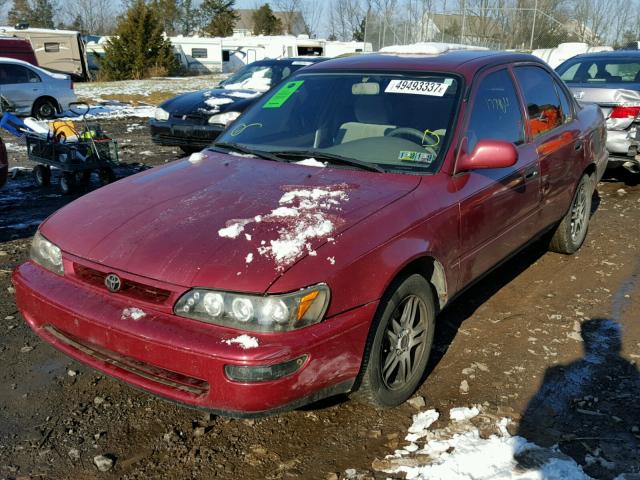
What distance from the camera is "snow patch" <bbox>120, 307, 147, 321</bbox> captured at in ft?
8.28

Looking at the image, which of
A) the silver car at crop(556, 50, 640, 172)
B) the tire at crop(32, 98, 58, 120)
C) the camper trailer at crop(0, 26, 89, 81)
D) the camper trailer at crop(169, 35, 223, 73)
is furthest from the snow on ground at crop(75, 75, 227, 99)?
the silver car at crop(556, 50, 640, 172)

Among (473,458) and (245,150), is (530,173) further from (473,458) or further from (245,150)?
(473,458)

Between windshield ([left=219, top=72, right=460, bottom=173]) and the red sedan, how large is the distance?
0.01 meters

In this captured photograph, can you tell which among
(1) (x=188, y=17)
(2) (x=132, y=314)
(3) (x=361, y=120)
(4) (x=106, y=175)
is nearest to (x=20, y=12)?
(1) (x=188, y=17)

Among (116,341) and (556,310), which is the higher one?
(116,341)

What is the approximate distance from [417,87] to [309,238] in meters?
1.56

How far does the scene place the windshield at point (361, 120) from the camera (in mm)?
3473

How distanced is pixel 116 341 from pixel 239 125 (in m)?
2.03

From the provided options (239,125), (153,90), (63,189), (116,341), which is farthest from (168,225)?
(153,90)

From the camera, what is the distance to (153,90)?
23641 millimetres

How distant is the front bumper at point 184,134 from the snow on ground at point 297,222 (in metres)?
6.23

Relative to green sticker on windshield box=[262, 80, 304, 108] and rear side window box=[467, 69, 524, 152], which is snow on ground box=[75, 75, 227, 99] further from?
rear side window box=[467, 69, 524, 152]

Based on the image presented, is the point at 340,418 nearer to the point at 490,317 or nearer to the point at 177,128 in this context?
the point at 490,317

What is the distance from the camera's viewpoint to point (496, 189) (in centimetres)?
363
